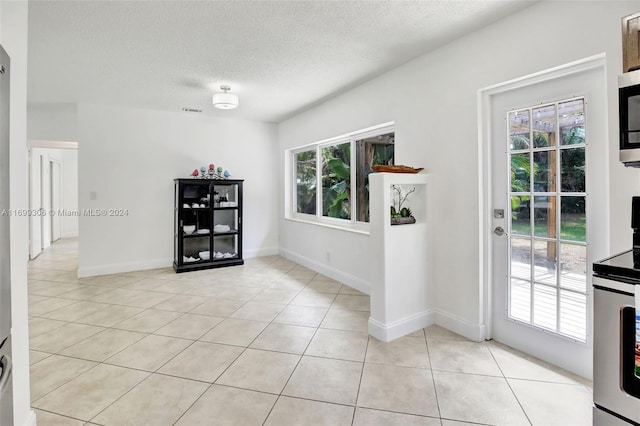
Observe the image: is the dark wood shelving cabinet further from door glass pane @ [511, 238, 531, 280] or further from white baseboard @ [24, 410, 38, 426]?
door glass pane @ [511, 238, 531, 280]

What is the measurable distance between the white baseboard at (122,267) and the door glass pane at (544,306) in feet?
15.7

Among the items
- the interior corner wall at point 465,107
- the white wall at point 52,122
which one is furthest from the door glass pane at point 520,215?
the white wall at point 52,122

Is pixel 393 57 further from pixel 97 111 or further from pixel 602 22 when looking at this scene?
pixel 97 111

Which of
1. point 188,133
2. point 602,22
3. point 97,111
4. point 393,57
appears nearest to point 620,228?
point 602,22

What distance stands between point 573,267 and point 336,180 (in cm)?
297

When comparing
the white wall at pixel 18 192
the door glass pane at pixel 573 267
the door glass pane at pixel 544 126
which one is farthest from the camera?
the door glass pane at pixel 544 126

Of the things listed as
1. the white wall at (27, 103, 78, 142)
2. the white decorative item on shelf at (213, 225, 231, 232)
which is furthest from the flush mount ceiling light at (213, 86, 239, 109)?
the white wall at (27, 103, 78, 142)

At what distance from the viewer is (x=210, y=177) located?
16.8ft

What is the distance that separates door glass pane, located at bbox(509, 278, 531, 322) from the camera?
2.28m

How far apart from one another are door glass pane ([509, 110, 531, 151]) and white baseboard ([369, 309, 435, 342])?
5.03 ft

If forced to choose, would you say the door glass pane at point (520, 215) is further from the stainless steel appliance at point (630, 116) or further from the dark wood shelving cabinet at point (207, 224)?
the dark wood shelving cabinet at point (207, 224)

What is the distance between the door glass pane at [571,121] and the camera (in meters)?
1.96

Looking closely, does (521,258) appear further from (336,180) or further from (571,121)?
(336,180)

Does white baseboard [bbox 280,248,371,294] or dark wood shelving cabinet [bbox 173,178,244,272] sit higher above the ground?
dark wood shelving cabinet [bbox 173,178,244,272]
